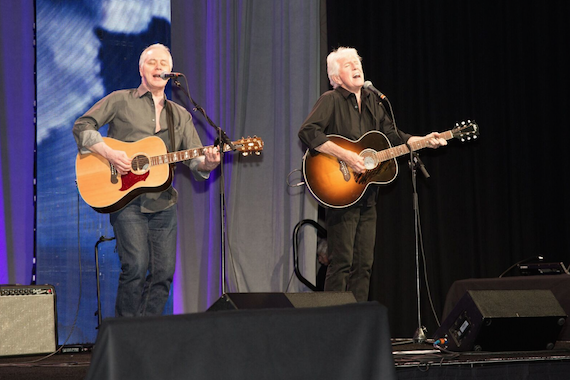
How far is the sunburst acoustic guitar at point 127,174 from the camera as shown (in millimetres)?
3707

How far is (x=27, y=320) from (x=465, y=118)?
4.24 m

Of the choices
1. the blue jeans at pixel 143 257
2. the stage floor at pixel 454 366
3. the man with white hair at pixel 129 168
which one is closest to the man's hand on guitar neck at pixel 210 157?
the man with white hair at pixel 129 168

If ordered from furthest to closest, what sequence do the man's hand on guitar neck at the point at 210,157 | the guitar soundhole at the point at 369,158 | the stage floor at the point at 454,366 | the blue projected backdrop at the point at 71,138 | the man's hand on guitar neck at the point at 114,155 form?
1. the blue projected backdrop at the point at 71,138
2. the guitar soundhole at the point at 369,158
3. the man's hand on guitar neck at the point at 210,157
4. the man's hand on guitar neck at the point at 114,155
5. the stage floor at the point at 454,366

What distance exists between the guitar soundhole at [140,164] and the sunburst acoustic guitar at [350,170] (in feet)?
3.42

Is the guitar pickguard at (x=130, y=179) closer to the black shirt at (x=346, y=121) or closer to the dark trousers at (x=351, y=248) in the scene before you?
the black shirt at (x=346, y=121)

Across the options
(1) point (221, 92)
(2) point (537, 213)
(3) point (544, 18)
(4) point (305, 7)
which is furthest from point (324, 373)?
(3) point (544, 18)

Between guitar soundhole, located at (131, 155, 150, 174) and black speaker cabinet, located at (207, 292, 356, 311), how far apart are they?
1.43 meters

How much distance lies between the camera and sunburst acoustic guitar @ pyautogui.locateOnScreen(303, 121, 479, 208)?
415cm

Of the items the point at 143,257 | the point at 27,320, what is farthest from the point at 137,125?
the point at 27,320

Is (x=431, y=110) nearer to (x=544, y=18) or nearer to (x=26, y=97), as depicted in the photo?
(x=544, y=18)

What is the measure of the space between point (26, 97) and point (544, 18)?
4.89 metres

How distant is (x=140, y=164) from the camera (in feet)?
12.4

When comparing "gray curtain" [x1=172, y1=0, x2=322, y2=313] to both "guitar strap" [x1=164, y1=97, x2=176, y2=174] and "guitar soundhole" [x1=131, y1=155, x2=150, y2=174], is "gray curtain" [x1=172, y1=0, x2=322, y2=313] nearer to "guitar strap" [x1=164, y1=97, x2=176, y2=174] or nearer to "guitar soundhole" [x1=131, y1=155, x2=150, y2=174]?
"guitar strap" [x1=164, y1=97, x2=176, y2=174]

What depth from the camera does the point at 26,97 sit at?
5012 mm
